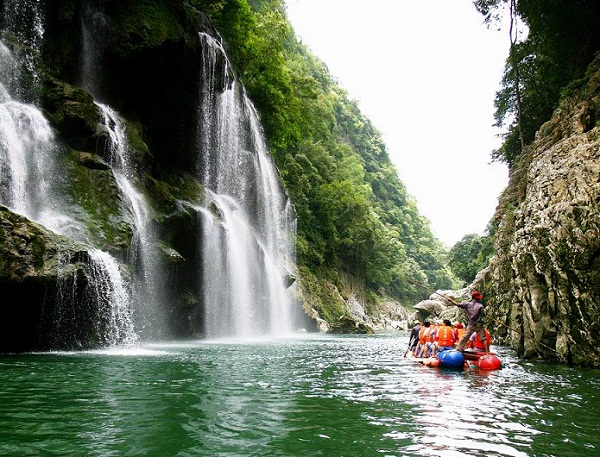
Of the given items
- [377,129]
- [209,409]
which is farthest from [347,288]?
[377,129]

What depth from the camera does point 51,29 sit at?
783 inches

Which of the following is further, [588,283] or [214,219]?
[214,219]

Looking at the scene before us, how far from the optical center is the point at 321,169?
56.3m

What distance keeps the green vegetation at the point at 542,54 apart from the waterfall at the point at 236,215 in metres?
14.8

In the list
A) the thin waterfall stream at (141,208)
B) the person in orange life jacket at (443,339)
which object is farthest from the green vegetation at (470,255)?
the person in orange life jacket at (443,339)

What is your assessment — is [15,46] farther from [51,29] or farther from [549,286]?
[549,286]

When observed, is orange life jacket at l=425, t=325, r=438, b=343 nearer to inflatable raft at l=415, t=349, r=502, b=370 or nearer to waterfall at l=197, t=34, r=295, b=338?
inflatable raft at l=415, t=349, r=502, b=370

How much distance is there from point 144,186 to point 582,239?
50.9 feet

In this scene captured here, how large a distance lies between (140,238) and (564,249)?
13.6 metres

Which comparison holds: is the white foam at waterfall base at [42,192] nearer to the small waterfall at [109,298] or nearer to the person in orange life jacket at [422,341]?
the small waterfall at [109,298]

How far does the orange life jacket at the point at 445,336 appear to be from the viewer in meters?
13.9

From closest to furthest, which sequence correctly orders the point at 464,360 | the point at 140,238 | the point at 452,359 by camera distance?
1. the point at 452,359
2. the point at 464,360
3. the point at 140,238

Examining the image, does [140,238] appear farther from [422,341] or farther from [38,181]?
[422,341]

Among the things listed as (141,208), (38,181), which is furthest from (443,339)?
(38,181)
